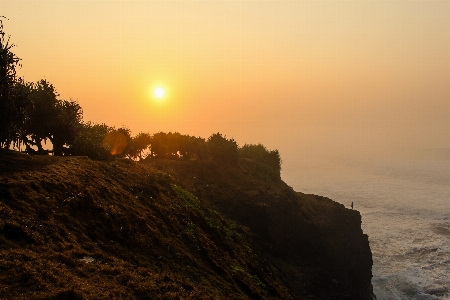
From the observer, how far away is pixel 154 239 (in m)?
21.8

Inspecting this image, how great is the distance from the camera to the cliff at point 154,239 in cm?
1425

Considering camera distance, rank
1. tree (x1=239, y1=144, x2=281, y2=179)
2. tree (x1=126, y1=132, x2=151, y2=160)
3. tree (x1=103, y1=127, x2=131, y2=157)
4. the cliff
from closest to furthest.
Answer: the cliff < tree (x1=103, y1=127, x2=131, y2=157) < tree (x1=126, y1=132, x2=151, y2=160) < tree (x1=239, y1=144, x2=281, y2=179)

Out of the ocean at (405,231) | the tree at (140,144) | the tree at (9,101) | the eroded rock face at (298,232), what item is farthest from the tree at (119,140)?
the ocean at (405,231)

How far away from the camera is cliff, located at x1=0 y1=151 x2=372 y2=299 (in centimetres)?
1425

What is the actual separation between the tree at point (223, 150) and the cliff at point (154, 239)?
352 inches

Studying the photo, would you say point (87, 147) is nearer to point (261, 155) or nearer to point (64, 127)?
point (64, 127)

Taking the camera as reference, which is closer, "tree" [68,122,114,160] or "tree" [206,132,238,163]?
"tree" [68,122,114,160]

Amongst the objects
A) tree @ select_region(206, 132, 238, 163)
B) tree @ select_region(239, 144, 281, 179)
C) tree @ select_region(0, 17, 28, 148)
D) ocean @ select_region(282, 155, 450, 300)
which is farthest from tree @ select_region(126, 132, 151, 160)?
ocean @ select_region(282, 155, 450, 300)

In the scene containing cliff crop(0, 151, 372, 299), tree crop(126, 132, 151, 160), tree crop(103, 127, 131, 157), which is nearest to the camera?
cliff crop(0, 151, 372, 299)

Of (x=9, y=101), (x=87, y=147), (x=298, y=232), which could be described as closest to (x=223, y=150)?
(x=298, y=232)

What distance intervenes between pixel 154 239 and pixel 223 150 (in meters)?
37.6

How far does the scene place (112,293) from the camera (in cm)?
1355

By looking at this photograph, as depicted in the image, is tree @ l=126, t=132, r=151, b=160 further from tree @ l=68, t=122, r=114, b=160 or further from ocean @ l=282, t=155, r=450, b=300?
ocean @ l=282, t=155, r=450, b=300

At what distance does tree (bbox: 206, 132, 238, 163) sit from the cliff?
8.95 meters
